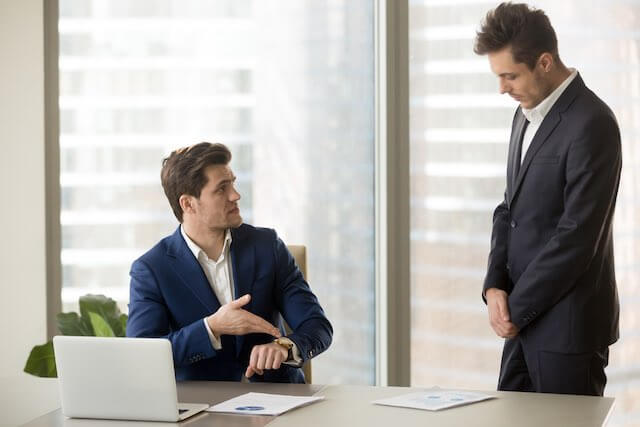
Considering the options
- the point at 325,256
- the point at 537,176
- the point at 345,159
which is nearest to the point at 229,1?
the point at 345,159

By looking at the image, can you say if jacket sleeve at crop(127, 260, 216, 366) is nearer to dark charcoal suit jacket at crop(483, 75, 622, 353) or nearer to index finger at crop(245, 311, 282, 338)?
index finger at crop(245, 311, 282, 338)

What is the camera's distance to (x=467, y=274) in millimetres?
4387

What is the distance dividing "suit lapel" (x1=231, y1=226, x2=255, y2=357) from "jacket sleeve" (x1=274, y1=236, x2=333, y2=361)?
0.29ft

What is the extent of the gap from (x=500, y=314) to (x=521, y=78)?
696 mm

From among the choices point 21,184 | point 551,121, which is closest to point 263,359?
point 551,121

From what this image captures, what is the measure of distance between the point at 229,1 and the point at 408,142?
101 cm

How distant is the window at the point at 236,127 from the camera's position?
424 centimetres

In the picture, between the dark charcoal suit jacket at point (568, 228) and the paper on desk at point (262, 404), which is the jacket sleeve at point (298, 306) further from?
the dark charcoal suit jacket at point (568, 228)

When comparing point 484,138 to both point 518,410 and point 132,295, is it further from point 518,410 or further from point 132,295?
point 518,410

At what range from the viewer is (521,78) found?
2.88 metres

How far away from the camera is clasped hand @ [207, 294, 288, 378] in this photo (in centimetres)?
263

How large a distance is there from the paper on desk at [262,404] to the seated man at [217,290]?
21 cm

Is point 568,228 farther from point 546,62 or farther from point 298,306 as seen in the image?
point 298,306

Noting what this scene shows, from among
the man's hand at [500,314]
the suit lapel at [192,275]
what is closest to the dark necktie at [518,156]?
the man's hand at [500,314]
